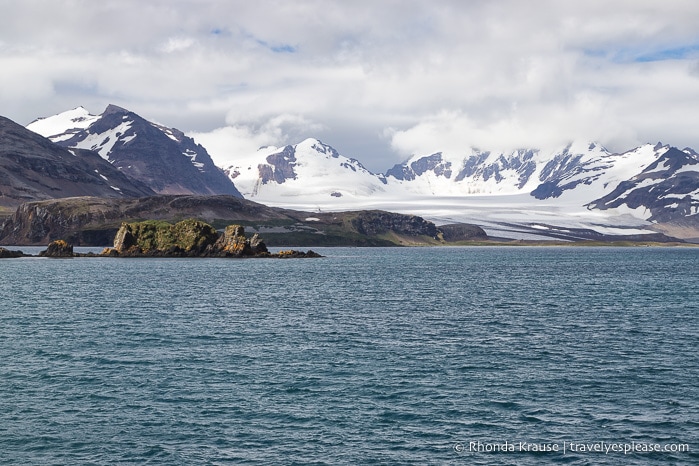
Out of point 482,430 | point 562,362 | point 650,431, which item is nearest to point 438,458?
point 482,430

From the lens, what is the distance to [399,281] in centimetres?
16438

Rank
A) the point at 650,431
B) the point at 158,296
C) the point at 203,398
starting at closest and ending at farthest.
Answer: the point at 650,431 → the point at 203,398 → the point at 158,296

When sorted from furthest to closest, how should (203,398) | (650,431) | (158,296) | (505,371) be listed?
(158,296) → (505,371) → (203,398) → (650,431)

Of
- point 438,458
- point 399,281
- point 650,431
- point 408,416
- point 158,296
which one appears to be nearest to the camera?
point 438,458

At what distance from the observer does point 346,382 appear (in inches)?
2261

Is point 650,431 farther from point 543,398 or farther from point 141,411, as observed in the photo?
point 141,411

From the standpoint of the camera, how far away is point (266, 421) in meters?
47.1

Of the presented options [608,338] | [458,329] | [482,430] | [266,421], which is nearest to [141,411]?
[266,421]

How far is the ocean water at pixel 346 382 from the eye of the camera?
42312mm

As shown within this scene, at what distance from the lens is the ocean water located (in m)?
42.3

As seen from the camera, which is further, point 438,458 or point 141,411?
point 141,411

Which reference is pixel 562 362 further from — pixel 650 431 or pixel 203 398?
pixel 203 398

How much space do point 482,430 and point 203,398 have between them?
19.2 m

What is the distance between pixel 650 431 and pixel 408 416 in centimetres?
1439
